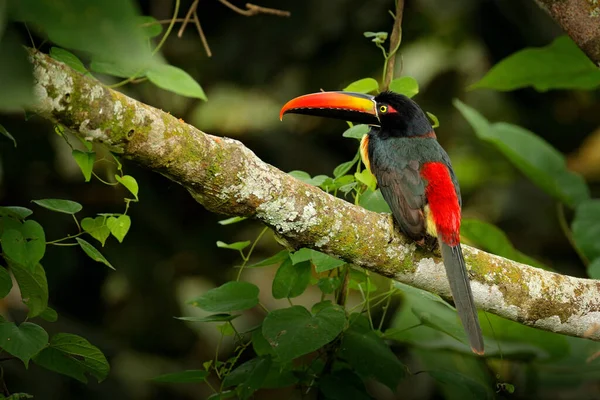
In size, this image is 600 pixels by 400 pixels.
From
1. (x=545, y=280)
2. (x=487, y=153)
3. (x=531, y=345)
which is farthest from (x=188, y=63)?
(x=545, y=280)

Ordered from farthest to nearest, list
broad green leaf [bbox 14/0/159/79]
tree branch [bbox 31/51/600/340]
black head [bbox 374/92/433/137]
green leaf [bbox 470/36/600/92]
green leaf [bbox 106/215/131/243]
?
green leaf [bbox 470/36/600/92] < black head [bbox 374/92/433/137] < green leaf [bbox 106/215/131/243] < tree branch [bbox 31/51/600/340] < broad green leaf [bbox 14/0/159/79]

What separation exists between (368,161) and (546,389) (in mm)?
1535

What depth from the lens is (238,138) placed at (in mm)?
4961

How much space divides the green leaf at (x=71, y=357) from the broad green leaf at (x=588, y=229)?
95.3 inches

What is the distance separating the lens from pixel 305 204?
7.01 ft

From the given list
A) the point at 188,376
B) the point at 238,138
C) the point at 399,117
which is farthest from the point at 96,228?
the point at 238,138

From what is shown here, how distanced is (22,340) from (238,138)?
3.20 meters

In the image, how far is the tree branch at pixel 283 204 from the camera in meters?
1.70

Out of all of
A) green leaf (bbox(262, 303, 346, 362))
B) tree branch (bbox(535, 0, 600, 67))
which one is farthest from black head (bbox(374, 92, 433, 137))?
green leaf (bbox(262, 303, 346, 362))

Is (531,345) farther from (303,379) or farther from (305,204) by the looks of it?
(305,204)

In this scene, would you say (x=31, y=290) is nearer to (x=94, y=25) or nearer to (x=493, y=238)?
(x=94, y=25)

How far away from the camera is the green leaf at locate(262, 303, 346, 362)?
219cm

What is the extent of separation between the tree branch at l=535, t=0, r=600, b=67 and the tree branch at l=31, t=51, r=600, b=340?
79 cm

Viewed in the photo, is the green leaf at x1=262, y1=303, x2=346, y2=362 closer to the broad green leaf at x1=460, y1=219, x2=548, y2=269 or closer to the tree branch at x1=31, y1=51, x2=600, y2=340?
the tree branch at x1=31, y1=51, x2=600, y2=340
